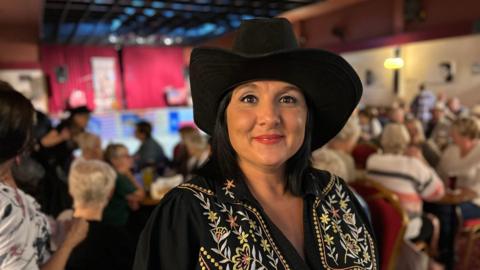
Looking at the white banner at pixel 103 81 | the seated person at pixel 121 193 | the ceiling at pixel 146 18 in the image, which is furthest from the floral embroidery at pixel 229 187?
the white banner at pixel 103 81

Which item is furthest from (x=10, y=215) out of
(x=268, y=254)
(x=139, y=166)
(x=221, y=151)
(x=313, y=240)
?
(x=139, y=166)

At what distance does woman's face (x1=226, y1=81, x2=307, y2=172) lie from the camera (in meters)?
0.88

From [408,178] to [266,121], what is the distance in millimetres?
1970

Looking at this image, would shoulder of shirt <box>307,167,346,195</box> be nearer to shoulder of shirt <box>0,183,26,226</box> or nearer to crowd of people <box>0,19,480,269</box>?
crowd of people <box>0,19,480,269</box>

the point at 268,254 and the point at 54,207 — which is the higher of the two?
the point at 268,254

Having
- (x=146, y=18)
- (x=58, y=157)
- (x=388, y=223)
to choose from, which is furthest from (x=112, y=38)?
(x=388, y=223)

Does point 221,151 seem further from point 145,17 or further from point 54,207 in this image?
point 145,17

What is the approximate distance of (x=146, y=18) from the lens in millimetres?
9156

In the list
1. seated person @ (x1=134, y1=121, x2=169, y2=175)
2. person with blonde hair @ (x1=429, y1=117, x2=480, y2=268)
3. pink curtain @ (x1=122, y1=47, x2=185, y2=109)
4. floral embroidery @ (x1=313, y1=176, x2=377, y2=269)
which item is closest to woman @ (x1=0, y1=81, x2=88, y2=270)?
floral embroidery @ (x1=313, y1=176, x2=377, y2=269)

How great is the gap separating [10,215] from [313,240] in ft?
2.71

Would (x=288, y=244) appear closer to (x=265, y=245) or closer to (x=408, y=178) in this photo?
(x=265, y=245)

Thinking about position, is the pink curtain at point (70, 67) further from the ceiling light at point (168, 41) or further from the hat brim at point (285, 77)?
the hat brim at point (285, 77)

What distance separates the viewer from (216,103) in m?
1.00

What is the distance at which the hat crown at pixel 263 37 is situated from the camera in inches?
35.5
